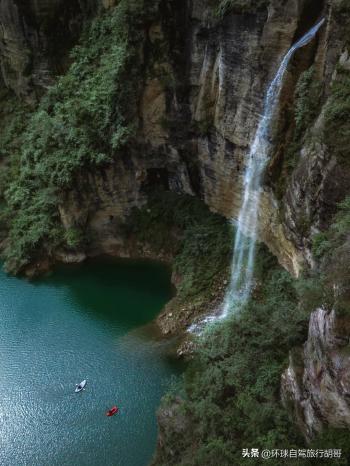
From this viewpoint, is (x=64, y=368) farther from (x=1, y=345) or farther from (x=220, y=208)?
(x=220, y=208)

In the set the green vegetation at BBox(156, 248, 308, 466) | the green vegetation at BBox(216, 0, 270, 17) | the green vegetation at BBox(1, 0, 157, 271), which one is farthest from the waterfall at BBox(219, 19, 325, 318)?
the green vegetation at BBox(1, 0, 157, 271)

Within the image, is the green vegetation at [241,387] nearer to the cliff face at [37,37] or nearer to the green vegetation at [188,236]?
Answer: the green vegetation at [188,236]

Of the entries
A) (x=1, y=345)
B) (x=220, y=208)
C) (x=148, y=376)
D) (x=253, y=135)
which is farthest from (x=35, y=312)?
(x=253, y=135)

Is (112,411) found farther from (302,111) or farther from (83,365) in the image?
(302,111)

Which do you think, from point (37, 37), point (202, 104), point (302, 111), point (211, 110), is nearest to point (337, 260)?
point (302, 111)

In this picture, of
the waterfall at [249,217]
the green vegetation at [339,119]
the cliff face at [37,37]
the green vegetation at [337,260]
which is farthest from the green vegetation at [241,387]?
the cliff face at [37,37]

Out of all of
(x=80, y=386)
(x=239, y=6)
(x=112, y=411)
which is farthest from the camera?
(x=80, y=386)
